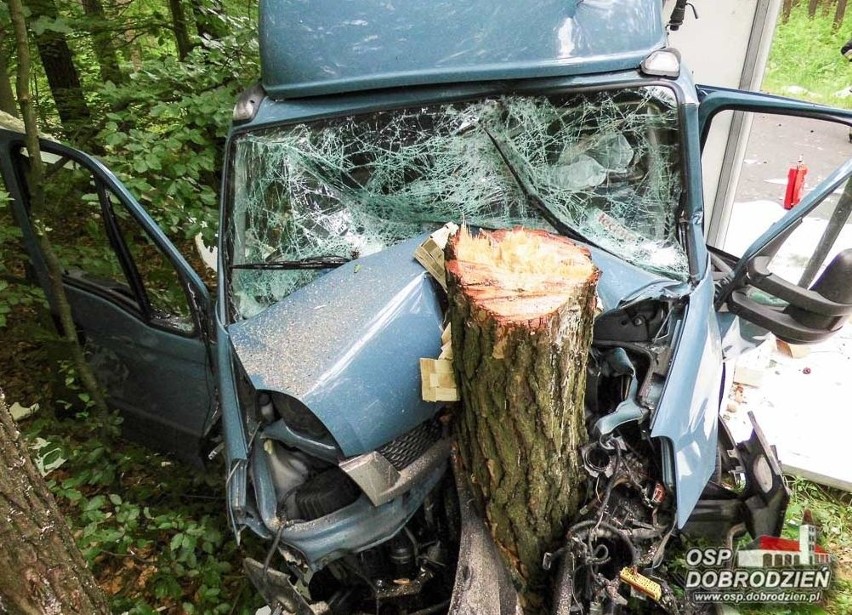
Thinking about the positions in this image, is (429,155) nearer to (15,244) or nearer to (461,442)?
(461,442)

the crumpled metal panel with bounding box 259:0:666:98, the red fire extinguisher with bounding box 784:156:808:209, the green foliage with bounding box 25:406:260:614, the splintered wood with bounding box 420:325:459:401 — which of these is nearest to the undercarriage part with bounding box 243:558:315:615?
the green foliage with bounding box 25:406:260:614

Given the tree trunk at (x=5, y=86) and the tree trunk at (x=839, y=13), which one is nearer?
the tree trunk at (x=5, y=86)

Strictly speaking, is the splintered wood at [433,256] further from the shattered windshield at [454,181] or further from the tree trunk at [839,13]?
the tree trunk at [839,13]

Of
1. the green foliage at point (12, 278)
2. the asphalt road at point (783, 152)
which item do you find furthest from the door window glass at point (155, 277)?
the asphalt road at point (783, 152)

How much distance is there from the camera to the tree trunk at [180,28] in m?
4.23

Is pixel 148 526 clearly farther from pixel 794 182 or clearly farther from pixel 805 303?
pixel 794 182

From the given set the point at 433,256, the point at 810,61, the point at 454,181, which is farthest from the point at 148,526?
the point at 810,61

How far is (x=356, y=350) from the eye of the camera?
1935 millimetres

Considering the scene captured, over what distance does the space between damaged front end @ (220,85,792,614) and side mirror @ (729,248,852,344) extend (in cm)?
18

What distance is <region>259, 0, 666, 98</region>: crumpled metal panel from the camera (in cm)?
222

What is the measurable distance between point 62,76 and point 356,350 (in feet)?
13.6

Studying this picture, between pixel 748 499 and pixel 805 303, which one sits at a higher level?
pixel 805 303

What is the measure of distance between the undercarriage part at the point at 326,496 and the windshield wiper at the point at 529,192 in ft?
3.97

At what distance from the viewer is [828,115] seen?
2.20 m
